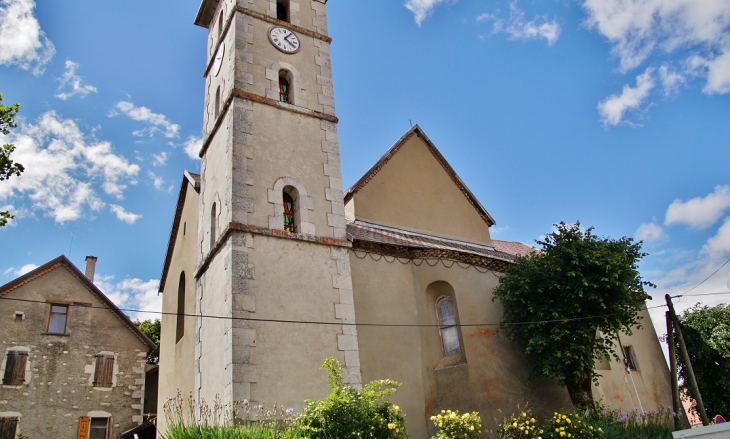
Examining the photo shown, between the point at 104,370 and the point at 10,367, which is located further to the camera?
the point at 104,370

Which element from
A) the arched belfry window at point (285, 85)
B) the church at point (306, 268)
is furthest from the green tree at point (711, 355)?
the arched belfry window at point (285, 85)

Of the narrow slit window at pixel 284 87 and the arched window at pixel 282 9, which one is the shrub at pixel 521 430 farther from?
the arched window at pixel 282 9

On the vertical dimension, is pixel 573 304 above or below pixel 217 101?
below

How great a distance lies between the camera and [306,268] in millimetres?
12773

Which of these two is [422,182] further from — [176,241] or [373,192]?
[176,241]

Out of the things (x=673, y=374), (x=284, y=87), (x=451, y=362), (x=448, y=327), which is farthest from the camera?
(x=284, y=87)

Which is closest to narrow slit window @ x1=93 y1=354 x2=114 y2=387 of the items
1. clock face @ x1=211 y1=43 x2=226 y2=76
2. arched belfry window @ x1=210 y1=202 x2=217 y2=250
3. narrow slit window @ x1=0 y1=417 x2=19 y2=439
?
narrow slit window @ x1=0 y1=417 x2=19 y2=439

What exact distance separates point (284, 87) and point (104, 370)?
13.8 m

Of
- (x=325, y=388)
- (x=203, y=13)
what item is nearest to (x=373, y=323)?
(x=325, y=388)

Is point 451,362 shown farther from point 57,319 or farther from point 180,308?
point 57,319

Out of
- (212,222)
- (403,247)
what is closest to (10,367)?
(212,222)

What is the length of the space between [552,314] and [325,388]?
5811mm

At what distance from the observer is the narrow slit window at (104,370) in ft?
70.4

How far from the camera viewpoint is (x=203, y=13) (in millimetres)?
19000
